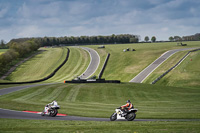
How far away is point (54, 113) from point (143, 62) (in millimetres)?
79185

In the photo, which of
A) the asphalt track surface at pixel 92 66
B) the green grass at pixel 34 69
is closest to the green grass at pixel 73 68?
the asphalt track surface at pixel 92 66

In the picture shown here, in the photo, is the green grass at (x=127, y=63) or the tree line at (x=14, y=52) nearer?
the green grass at (x=127, y=63)

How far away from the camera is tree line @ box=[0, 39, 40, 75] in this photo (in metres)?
118

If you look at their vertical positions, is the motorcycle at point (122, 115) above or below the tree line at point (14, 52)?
below

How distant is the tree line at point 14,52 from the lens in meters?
118

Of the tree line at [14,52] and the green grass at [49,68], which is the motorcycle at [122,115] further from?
the tree line at [14,52]

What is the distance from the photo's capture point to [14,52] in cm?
13475

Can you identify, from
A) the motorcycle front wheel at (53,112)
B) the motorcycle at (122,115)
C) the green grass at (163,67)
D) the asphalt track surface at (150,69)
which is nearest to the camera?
the motorcycle at (122,115)

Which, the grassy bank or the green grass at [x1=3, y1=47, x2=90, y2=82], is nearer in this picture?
the grassy bank

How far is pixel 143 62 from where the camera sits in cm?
10219

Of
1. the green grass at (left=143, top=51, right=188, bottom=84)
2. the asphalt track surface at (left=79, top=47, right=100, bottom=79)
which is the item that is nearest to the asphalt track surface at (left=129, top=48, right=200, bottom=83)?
the green grass at (left=143, top=51, right=188, bottom=84)

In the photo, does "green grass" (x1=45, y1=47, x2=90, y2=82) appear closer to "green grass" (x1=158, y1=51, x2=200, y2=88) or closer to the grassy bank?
the grassy bank

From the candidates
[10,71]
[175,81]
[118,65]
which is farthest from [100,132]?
[10,71]

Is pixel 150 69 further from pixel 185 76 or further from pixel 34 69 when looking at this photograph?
pixel 34 69
